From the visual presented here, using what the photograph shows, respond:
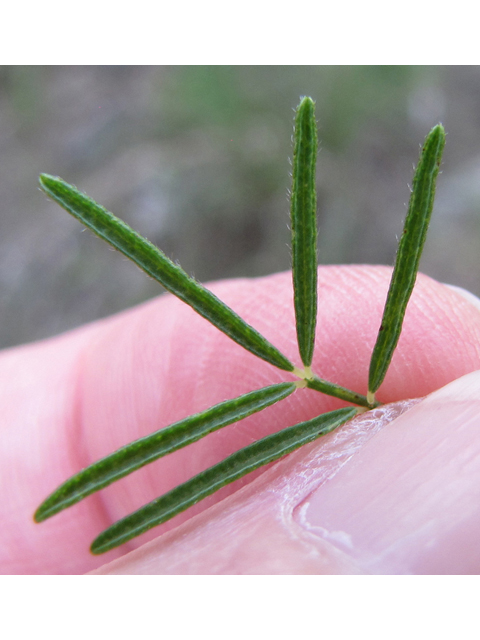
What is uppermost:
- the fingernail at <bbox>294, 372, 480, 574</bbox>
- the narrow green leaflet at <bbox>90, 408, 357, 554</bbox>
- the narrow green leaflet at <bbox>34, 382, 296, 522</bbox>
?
the narrow green leaflet at <bbox>34, 382, 296, 522</bbox>

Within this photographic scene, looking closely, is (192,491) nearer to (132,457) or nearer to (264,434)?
(132,457)

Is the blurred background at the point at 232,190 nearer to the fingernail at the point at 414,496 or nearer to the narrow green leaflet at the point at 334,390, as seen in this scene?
the narrow green leaflet at the point at 334,390

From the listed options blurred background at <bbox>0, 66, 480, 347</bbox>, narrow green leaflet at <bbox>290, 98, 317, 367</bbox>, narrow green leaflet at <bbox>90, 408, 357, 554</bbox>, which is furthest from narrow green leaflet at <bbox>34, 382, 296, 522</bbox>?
blurred background at <bbox>0, 66, 480, 347</bbox>

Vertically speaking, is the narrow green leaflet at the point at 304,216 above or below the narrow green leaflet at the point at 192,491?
above

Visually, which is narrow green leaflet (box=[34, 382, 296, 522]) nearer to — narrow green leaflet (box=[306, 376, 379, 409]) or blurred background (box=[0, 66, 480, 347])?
narrow green leaflet (box=[306, 376, 379, 409])

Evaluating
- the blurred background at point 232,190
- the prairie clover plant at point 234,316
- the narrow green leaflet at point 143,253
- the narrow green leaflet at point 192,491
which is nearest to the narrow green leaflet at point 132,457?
the prairie clover plant at point 234,316

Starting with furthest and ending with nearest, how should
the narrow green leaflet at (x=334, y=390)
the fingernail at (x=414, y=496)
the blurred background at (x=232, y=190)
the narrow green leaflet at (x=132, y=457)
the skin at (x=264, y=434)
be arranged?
the blurred background at (x=232, y=190)
the narrow green leaflet at (x=334, y=390)
the skin at (x=264, y=434)
the fingernail at (x=414, y=496)
the narrow green leaflet at (x=132, y=457)
